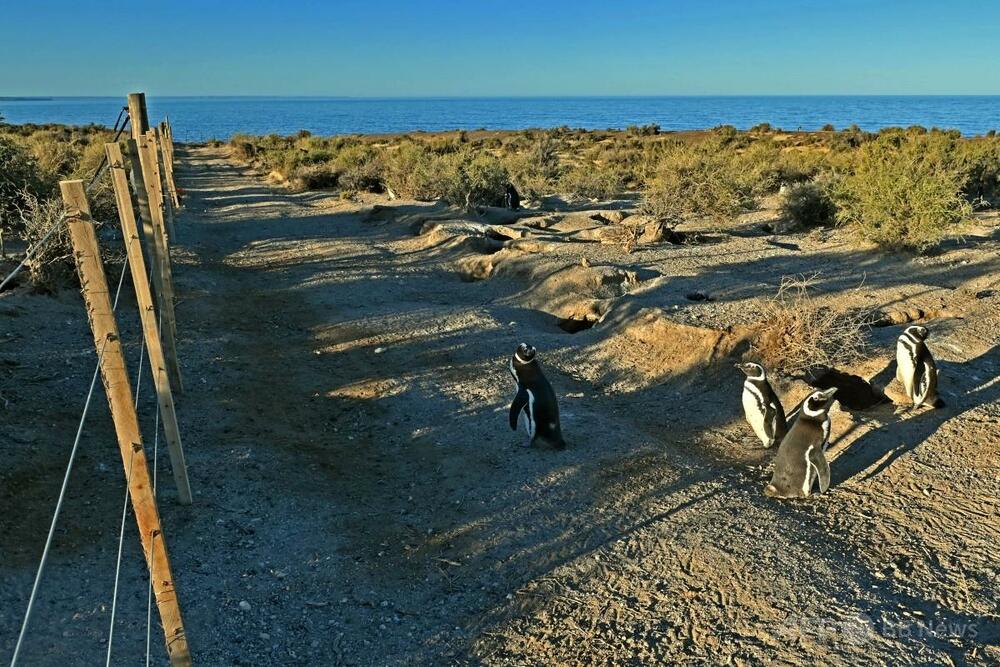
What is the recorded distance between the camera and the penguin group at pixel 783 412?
5.51 meters

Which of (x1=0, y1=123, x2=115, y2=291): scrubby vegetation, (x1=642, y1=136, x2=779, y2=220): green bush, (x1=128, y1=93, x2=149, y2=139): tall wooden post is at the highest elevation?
(x1=128, y1=93, x2=149, y2=139): tall wooden post

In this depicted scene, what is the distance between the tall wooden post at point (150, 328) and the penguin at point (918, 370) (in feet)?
21.1

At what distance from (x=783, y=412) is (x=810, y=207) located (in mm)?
10990

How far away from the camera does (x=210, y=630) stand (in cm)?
400

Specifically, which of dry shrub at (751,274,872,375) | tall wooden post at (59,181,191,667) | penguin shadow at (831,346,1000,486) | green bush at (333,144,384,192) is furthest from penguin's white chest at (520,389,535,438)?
green bush at (333,144,384,192)

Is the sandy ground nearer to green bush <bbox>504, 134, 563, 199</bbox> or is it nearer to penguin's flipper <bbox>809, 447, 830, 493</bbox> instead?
penguin's flipper <bbox>809, 447, 830, 493</bbox>

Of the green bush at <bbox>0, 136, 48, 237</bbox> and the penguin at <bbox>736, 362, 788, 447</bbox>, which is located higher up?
the green bush at <bbox>0, 136, 48, 237</bbox>

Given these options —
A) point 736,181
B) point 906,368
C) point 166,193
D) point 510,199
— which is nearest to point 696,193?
point 736,181

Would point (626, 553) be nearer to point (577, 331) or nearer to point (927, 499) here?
point (927, 499)

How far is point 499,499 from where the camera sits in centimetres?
544

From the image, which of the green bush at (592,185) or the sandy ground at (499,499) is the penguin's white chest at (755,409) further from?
the green bush at (592,185)

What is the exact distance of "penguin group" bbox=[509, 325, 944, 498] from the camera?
5505 millimetres

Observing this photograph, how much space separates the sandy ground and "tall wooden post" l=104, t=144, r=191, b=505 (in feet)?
1.14

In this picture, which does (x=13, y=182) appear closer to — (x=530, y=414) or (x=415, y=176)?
(x=530, y=414)
